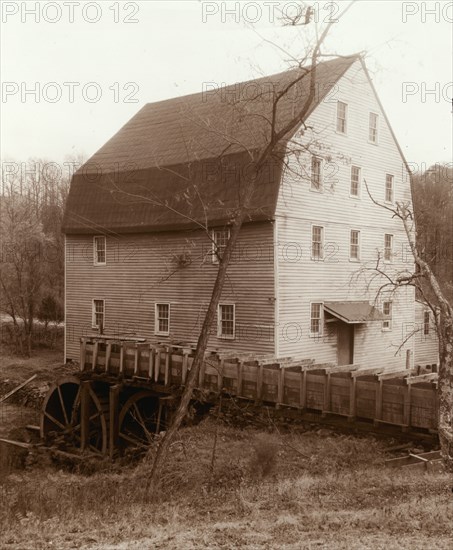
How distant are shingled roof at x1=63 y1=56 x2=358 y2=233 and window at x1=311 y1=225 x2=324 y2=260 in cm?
322

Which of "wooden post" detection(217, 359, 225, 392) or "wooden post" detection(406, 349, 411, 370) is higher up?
"wooden post" detection(217, 359, 225, 392)

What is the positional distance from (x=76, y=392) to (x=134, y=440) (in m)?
4.98

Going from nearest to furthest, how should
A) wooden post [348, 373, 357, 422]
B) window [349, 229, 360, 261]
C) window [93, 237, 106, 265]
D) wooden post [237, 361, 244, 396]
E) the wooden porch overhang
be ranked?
wooden post [348, 373, 357, 422]
wooden post [237, 361, 244, 396]
the wooden porch overhang
window [349, 229, 360, 261]
window [93, 237, 106, 265]

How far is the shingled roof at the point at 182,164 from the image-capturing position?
77.5 ft

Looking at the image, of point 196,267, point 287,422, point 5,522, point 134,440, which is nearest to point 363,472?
point 287,422

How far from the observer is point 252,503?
1036 centimetres

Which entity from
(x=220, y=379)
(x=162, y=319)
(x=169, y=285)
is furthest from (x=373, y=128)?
(x=220, y=379)

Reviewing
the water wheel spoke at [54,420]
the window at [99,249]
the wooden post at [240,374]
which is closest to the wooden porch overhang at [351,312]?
the wooden post at [240,374]

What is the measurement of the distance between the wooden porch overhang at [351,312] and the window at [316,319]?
294 millimetres

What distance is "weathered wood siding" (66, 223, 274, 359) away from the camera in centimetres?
2339

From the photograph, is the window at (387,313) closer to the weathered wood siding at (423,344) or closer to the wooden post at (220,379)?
the weathered wood siding at (423,344)

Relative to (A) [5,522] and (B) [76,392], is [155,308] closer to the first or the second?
(B) [76,392]

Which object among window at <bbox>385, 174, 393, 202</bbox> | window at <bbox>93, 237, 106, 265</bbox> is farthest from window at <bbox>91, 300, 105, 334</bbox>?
window at <bbox>385, 174, 393, 202</bbox>

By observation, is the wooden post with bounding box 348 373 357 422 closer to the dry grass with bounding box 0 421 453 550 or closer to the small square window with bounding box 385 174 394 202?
the dry grass with bounding box 0 421 453 550
